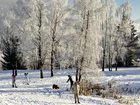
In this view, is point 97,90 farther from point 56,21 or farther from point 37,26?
point 37,26

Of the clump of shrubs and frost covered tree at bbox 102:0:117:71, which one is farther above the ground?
frost covered tree at bbox 102:0:117:71

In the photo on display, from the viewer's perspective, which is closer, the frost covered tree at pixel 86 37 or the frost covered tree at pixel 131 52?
the frost covered tree at pixel 86 37

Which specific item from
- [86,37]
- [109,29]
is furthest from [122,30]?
[86,37]

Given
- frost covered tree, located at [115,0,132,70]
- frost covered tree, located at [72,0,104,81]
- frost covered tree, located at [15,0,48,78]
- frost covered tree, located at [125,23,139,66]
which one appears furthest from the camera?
frost covered tree, located at [125,23,139,66]

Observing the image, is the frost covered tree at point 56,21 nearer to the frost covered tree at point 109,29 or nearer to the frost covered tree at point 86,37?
the frost covered tree at point 86,37

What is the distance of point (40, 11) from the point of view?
48.2 meters

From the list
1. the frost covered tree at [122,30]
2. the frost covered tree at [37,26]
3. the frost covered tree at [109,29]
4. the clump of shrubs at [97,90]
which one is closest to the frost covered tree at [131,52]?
the frost covered tree at [122,30]

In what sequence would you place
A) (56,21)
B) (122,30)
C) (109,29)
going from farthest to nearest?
1. (122,30)
2. (109,29)
3. (56,21)

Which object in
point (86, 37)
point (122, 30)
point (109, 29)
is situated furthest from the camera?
point (122, 30)

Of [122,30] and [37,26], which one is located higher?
[122,30]

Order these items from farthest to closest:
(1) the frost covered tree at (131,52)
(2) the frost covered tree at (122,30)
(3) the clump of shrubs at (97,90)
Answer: (1) the frost covered tree at (131,52) < (2) the frost covered tree at (122,30) < (3) the clump of shrubs at (97,90)

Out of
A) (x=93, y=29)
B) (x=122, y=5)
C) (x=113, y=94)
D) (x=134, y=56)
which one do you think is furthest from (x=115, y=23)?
(x=113, y=94)

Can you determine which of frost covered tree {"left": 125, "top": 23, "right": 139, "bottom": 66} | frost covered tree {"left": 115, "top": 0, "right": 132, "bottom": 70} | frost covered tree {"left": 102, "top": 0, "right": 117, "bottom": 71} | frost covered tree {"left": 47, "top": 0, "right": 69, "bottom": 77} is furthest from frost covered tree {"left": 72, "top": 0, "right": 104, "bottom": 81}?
frost covered tree {"left": 125, "top": 23, "right": 139, "bottom": 66}

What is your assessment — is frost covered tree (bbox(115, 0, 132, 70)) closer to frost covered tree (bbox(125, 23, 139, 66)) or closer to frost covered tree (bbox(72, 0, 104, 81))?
frost covered tree (bbox(125, 23, 139, 66))
